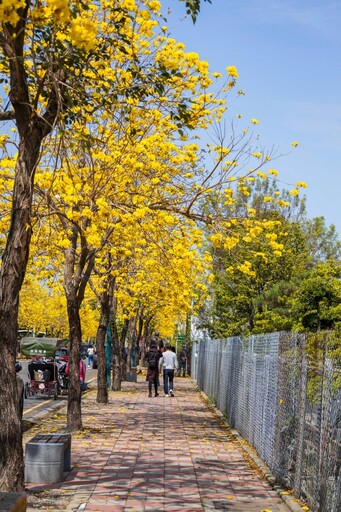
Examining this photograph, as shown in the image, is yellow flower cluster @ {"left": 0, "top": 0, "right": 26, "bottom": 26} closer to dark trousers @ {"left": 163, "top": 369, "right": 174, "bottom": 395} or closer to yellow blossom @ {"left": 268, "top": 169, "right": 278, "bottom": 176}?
yellow blossom @ {"left": 268, "top": 169, "right": 278, "bottom": 176}

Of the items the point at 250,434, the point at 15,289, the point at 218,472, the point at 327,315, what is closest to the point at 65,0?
the point at 15,289

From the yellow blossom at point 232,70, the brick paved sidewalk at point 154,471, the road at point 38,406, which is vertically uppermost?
the yellow blossom at point 232,70

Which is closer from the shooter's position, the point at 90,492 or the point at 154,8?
the point at 90,492

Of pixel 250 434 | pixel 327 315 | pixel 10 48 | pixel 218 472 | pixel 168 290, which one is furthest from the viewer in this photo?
pixel 327 315

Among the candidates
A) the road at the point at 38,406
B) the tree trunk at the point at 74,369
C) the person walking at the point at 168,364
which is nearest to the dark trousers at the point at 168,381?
the person walking at the point at 168,364

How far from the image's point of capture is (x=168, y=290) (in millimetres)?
24422

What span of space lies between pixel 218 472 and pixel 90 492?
275 cm

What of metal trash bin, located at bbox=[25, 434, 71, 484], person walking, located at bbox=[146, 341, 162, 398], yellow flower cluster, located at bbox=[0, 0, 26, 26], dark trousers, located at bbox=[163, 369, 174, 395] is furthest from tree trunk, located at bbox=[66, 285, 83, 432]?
dark trousers, located at bbox=[163, 369, 174, 395]

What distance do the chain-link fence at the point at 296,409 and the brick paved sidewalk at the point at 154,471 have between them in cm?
44

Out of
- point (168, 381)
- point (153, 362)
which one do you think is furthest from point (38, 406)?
point (168, 381)

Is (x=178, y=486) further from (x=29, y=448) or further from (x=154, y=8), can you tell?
(x=154, y=8)

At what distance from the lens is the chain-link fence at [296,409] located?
8.95m

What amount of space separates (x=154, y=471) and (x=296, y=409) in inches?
106

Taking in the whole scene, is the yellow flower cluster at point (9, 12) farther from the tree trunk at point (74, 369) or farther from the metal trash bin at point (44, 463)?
the tree trunk at point (74, 369)
